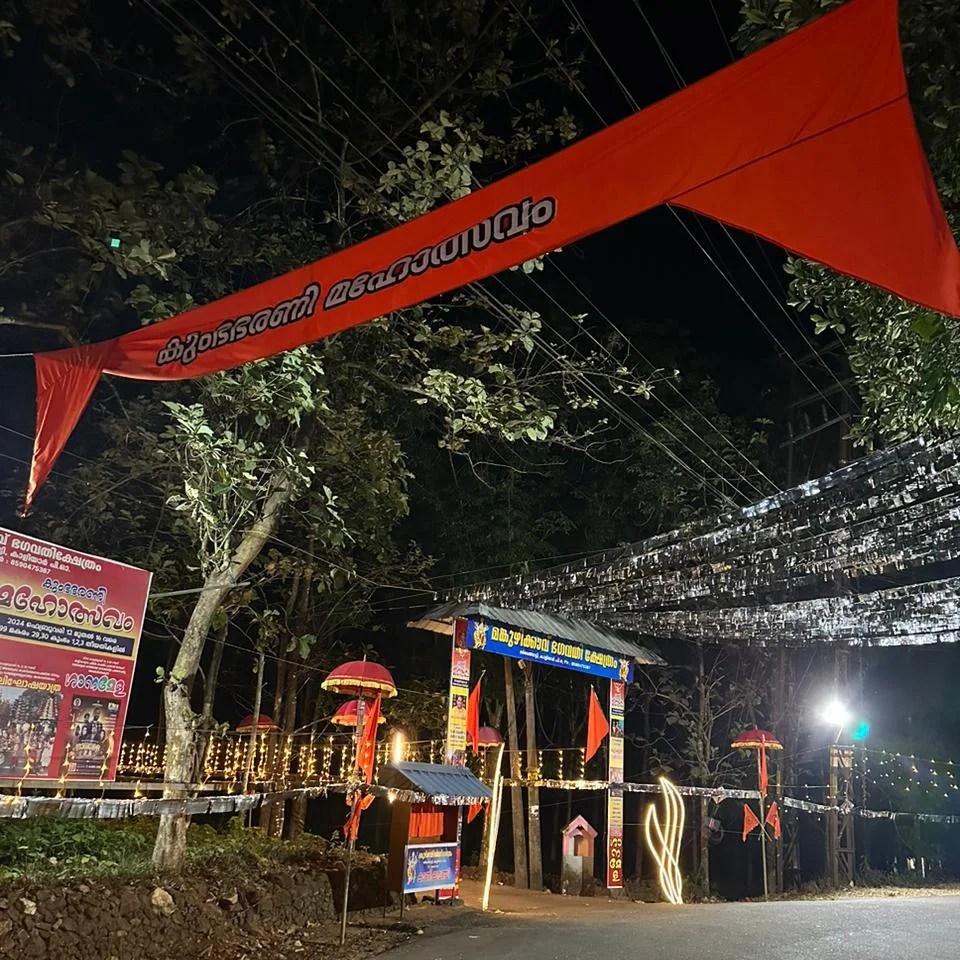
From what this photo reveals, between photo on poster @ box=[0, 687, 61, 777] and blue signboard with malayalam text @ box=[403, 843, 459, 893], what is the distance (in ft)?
15.2

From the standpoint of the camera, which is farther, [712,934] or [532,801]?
[532,801]

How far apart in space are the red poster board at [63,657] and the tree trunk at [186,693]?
177cm

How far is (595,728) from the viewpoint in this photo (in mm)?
14195

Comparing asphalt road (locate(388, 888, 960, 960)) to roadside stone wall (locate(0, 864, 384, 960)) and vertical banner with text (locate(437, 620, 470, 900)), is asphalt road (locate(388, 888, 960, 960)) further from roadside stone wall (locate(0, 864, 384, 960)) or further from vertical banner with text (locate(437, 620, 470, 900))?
vertical banner with text (locate(437, 620, 470, 900))

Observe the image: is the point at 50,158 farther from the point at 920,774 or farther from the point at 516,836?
the point at 920,774

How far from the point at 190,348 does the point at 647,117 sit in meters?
3.44

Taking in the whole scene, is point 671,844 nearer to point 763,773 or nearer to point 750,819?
point 750,819

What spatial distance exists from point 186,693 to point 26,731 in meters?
2.68

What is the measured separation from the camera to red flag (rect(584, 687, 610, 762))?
46.1 feet

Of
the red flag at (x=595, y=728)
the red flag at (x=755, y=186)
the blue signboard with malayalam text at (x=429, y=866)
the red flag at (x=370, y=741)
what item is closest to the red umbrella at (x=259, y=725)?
the red flag at (x=370, y=741)

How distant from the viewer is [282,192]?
8.93 m

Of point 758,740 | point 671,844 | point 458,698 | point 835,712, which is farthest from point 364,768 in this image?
point 835,712

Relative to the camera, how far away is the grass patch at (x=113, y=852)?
682 centimetres

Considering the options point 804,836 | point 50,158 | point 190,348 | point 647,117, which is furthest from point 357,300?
point 804,836
